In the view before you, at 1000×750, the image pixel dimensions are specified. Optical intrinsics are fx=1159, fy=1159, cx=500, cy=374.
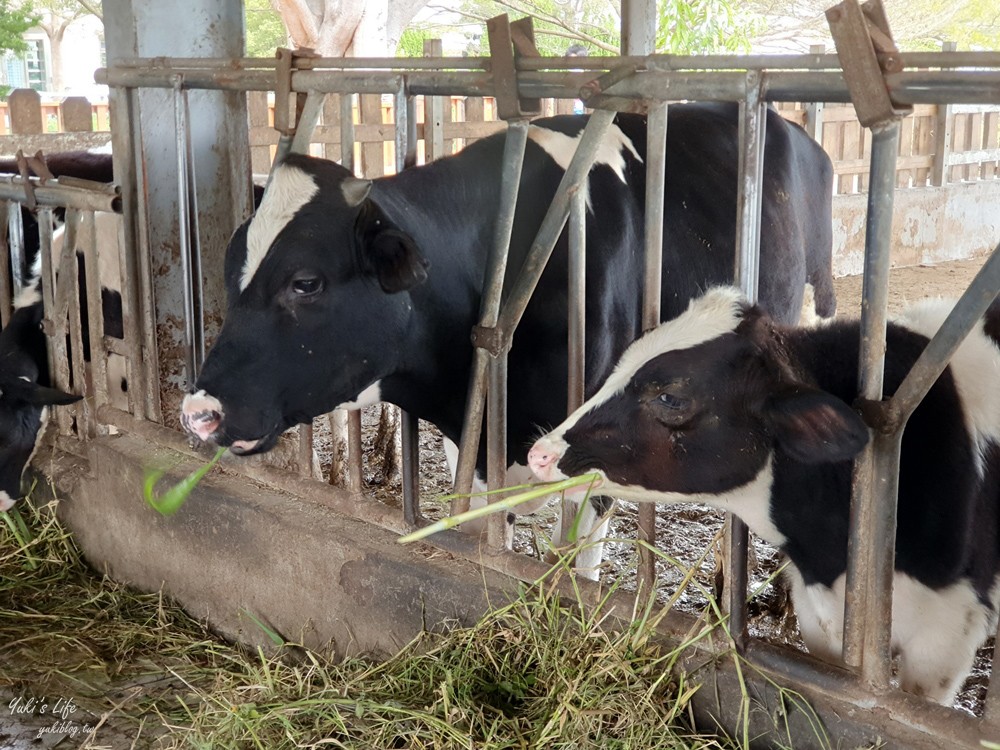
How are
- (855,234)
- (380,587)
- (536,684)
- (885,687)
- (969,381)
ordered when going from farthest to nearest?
(855,234), (380,587), (536,684), (969,381), (885,687)

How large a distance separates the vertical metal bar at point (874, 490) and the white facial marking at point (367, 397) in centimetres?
156

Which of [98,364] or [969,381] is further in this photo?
[98,364]

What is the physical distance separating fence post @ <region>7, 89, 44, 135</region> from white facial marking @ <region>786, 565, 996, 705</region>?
7.95m

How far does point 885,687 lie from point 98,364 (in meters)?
3.34

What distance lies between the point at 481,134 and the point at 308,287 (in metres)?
8.59

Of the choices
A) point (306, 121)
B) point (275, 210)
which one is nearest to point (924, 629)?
point (275, 210)

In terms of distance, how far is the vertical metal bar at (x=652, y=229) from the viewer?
2.81 metres

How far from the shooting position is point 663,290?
3.99 m

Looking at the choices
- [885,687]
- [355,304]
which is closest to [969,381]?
[885,687]

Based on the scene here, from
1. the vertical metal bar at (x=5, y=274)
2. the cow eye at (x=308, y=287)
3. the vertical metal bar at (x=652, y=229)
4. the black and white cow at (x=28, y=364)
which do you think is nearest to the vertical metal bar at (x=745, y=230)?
the vertical metal bar at (x=652, y=229)

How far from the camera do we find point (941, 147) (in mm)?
12516

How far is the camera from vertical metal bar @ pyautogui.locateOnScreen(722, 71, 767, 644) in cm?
258

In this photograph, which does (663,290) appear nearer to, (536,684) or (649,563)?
(649,563)

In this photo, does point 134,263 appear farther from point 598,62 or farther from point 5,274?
point 598,62
